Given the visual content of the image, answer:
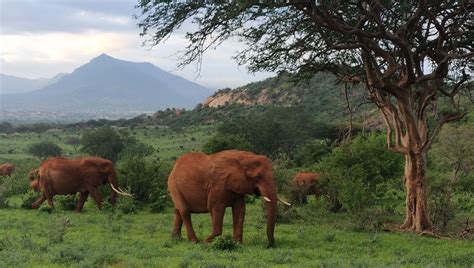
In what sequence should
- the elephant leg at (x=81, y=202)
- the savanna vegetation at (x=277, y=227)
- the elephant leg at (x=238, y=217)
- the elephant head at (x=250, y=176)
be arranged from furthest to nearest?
the elephant leg at (x=81, y=202)
the elephant leg at (x=238, y=217)
the elephant head at (x=250, y=176)
the savanna vegetation at (x=277, y=227)

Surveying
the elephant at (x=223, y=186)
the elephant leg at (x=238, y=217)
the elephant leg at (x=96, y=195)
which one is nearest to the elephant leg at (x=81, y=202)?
the elephant leg at (x=96, y=195)

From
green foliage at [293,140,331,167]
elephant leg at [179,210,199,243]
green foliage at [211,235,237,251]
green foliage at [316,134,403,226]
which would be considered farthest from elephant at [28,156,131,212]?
green foliage at [293,140,331,167]

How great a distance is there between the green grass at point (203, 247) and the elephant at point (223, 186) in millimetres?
713

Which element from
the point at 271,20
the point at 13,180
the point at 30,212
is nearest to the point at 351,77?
the point at 271,20

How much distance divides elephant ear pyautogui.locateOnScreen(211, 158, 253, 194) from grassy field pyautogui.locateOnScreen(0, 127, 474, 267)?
1.40m

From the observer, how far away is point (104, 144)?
6347 cm

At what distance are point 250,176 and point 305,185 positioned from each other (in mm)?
11814

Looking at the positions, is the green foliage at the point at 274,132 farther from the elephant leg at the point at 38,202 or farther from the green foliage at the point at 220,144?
the elephant leg at the point at 38,202

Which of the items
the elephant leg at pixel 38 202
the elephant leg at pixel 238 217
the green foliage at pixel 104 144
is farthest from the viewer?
the green foliage at pixel 104 144

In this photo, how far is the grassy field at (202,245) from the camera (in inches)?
436

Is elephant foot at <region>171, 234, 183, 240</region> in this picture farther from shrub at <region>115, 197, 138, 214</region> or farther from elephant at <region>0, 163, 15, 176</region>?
elephant at <region>0, 163, 15, 176</region>

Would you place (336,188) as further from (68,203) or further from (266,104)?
(266,104)

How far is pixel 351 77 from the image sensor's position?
18438 millimetres

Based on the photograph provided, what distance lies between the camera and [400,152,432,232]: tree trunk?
55.1 ft
